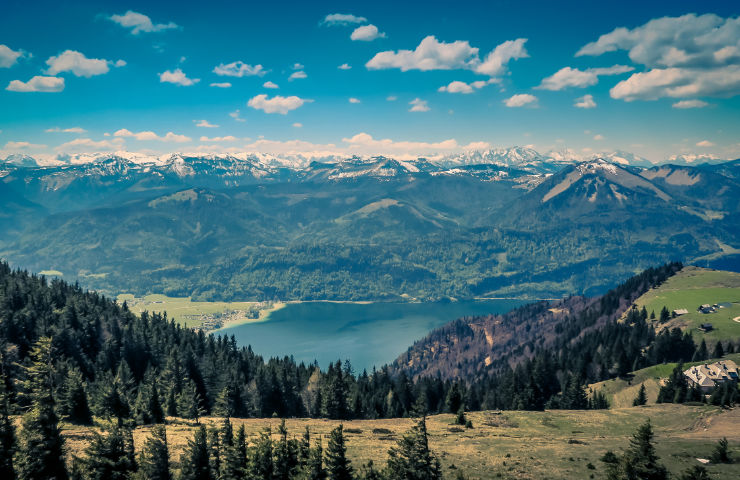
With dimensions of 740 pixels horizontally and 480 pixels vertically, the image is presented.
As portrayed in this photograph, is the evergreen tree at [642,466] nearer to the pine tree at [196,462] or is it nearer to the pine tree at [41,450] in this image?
the pine tree at [196,462]

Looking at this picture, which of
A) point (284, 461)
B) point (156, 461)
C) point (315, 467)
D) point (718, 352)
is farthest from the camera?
point (718, 352)

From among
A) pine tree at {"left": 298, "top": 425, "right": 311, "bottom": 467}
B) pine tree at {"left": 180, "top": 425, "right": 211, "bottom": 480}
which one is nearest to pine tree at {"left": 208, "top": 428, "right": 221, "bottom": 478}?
pine tree at {"left": 180, "top": 425, "right": 211, "bottom": 480}

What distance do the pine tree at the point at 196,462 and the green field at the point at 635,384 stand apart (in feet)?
326

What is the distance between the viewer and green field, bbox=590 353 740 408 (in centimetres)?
11162

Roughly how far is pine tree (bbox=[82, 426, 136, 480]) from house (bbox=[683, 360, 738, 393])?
344ft

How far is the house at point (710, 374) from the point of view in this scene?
100 m

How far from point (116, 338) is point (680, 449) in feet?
421

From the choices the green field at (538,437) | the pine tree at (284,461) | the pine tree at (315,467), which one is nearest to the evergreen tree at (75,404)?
the green field at (538,437)

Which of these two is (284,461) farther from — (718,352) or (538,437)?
(718,352)

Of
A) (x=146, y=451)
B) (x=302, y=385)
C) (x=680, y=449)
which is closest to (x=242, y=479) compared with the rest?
(x=146, y=451)

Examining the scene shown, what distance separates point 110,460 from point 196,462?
313 inches

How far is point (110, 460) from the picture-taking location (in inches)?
1786

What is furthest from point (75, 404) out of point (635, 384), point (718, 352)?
point (718, 352)

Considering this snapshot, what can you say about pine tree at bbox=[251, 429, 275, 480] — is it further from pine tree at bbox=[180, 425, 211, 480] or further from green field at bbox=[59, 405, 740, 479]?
green field at bbox=[59, 405, 740, 479]
